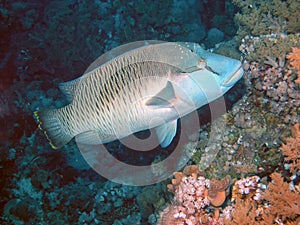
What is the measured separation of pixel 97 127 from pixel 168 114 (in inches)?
28.6

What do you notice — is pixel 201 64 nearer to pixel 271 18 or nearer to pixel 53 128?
pixel 53 128

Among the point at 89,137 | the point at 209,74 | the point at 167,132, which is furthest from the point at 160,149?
the point at 209,74

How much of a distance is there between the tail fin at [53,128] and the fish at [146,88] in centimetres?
3

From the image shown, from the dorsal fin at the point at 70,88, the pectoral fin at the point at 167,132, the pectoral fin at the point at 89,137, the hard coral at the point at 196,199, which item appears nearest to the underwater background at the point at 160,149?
the hard coral at the point at 196,199

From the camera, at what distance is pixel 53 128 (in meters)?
3.04

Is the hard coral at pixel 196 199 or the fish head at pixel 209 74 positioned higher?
the fish head at pixel 209 74

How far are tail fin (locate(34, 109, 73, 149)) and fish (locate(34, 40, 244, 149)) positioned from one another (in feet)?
0.09

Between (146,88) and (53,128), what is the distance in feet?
3.55

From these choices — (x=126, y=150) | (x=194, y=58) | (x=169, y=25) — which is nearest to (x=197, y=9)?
(x=169, y=25)

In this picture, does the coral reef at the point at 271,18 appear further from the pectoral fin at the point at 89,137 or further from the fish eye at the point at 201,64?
the pectoral fin at the point at 89,137

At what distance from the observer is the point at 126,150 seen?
5621 mm

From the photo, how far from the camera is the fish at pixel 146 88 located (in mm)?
2693

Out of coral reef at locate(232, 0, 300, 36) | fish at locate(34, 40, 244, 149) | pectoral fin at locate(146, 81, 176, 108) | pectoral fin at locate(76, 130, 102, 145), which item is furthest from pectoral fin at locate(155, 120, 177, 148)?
coral reef at locate(232, 0, 300, 36)

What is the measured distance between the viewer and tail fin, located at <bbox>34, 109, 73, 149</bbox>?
9.92ft
